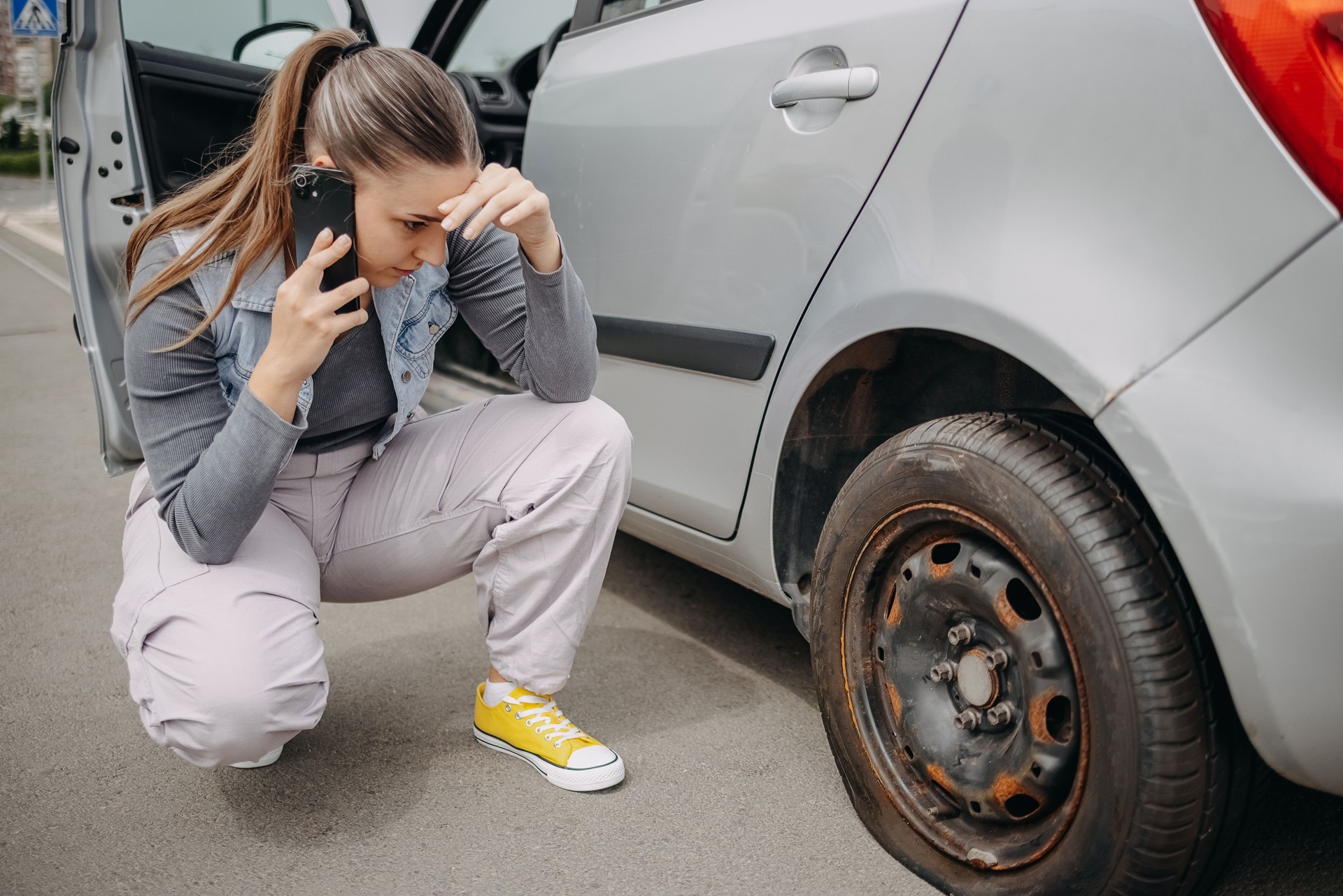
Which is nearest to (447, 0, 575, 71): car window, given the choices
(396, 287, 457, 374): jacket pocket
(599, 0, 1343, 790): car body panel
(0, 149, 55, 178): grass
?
(396, 287, 457, 374): jacket pocket

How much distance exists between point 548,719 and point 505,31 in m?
1.91

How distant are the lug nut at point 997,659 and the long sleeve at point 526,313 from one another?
0.80 metres

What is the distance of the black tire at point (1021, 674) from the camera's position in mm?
1178

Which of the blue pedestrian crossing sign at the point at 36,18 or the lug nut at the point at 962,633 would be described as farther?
the blue pedestrian crossing sign at the point at 36,18

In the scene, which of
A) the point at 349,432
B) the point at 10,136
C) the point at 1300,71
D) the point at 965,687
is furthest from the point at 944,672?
the point at 10,136

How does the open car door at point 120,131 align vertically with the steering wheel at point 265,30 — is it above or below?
below

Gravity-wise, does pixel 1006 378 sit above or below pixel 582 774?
above

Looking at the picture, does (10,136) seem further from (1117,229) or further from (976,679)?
(1117,229)

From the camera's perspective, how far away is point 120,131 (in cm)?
248

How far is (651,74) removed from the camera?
191 centimetres

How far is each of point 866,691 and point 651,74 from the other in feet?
3.56

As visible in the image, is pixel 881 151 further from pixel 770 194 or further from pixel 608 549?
pixel 608 549

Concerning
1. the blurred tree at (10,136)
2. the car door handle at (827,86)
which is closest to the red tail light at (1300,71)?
A: the car door handle at (827,86)

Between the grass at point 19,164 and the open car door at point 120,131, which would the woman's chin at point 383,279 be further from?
the grass at point 19,164
